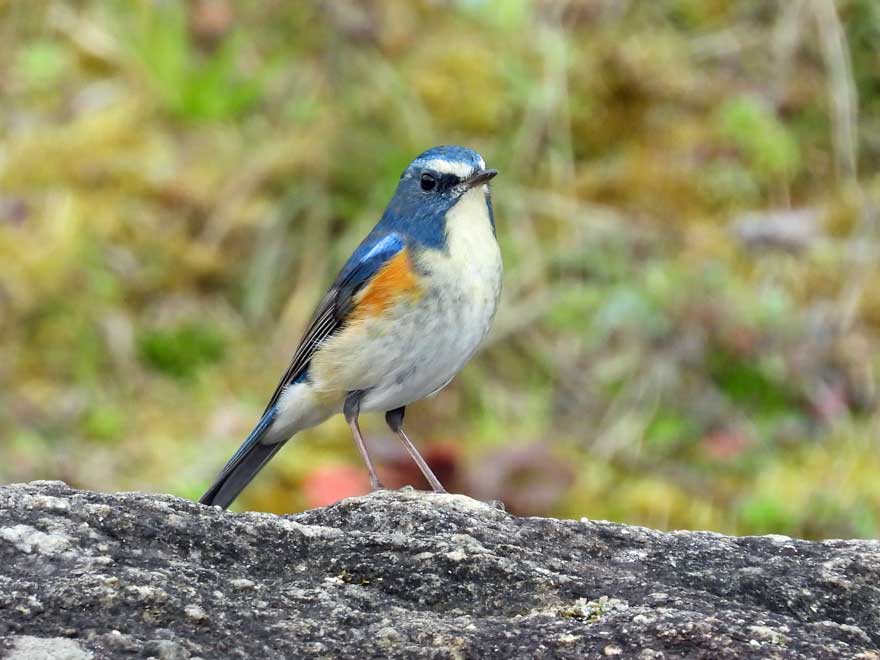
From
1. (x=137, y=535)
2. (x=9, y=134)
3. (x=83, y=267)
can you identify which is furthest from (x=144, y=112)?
(x=137, y=535)

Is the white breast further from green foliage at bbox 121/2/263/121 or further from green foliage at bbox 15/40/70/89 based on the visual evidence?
green foliage at bbox 15/40/70/89

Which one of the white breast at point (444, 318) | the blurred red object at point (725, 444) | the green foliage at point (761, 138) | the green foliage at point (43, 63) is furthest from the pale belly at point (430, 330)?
the green foliage at point (43, 63)

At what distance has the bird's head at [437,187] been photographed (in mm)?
4457

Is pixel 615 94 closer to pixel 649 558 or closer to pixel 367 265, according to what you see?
pixel 367 265

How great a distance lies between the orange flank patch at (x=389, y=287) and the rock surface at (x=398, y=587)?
1.50 m

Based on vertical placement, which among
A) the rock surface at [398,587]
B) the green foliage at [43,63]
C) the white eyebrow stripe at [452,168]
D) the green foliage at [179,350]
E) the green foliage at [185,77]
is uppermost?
the green foliage at [43,63]

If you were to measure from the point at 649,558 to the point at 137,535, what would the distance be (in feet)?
3.04

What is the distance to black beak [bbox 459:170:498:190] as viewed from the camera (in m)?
4.42

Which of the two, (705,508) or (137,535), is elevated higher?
(705,508)

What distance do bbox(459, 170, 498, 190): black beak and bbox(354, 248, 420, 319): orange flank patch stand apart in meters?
0.28

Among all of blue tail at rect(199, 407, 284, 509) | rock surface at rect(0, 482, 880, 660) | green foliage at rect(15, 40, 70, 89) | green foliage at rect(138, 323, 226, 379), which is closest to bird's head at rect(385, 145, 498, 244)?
blue tail at rect(199, 407, 284, 509)

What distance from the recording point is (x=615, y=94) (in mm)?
7977

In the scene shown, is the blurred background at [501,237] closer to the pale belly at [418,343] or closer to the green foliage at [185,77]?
the green foliage at [185,77]

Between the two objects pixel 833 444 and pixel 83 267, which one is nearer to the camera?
pixel 833 444
